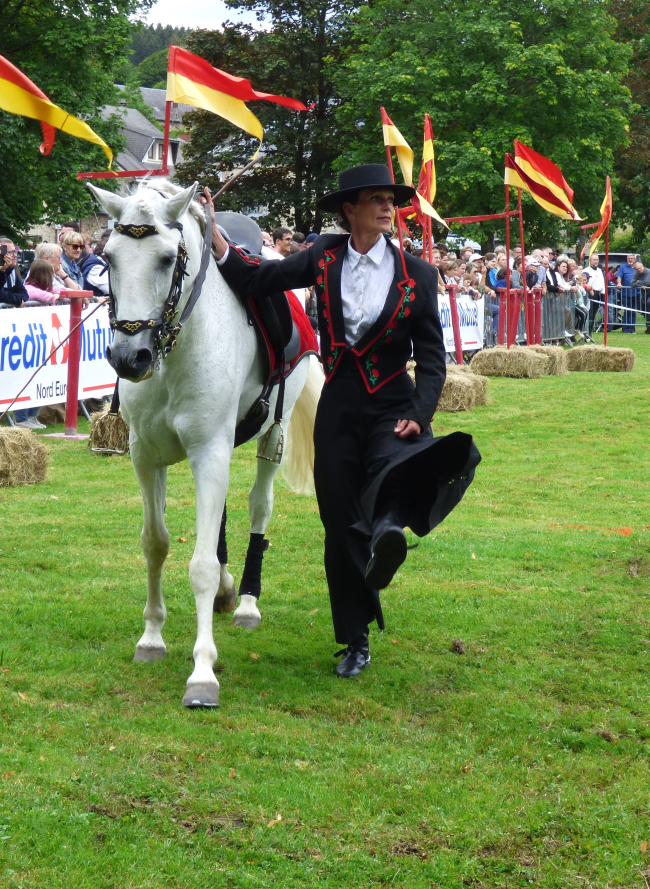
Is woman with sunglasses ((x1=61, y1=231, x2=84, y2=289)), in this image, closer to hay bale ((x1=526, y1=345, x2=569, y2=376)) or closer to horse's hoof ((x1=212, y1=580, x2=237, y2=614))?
horse's hoof ((x1=212, y1=580, x2=237, y2=614))

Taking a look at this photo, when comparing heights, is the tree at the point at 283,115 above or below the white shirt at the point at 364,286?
above

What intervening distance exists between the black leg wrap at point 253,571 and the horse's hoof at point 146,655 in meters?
1.00

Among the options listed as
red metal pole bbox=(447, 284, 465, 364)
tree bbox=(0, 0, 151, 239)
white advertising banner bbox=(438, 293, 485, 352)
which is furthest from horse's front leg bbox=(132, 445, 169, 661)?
tree bbox=(0, 0, 151, 239)

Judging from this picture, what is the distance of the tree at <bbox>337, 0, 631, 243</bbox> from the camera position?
3666cm

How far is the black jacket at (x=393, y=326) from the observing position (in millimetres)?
5113

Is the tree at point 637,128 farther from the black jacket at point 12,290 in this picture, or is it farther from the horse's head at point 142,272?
the horse's head at point 142,272

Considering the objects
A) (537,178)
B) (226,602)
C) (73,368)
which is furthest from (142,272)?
(537,178)

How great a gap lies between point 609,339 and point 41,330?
21994mm

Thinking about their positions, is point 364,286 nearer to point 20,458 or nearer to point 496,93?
point 20,458

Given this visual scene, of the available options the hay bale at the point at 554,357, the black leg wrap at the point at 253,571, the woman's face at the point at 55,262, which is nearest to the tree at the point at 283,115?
the hay bale at the point at 554,357

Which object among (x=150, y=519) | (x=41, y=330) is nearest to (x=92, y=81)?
(x=41, y=330)

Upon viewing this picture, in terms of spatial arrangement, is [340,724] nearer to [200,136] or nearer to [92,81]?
[92,81]

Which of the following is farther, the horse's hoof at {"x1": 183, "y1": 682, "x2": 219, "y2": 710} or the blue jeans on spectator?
the blue jeans on spectator

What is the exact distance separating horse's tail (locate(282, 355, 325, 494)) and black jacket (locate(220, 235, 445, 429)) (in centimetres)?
202
